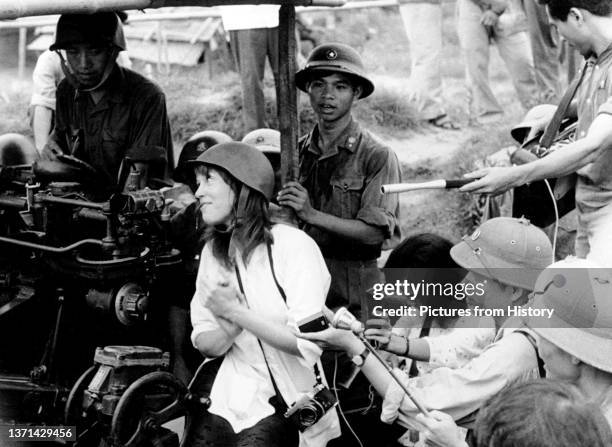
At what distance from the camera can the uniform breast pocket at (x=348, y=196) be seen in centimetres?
473

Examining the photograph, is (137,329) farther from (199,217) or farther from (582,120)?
(582,120)

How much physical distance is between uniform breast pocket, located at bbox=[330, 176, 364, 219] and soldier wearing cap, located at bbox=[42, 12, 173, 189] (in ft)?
2.89

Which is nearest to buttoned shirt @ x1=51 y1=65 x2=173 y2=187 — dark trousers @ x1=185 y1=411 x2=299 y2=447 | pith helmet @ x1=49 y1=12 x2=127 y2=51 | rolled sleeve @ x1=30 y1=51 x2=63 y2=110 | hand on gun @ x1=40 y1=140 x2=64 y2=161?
hand on gun @ x1=40 y1=140 x2=64 y2=161

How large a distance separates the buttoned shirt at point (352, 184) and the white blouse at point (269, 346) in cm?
73

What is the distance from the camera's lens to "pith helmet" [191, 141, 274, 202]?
3.92 metres

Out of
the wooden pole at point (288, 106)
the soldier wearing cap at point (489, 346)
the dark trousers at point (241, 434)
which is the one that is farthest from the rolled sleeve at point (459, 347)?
the wooden pole at point (288, 106)

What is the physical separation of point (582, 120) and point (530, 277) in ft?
3.05

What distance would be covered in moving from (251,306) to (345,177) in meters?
1.16

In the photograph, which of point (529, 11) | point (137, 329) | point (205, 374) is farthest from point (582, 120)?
point (529, 11)

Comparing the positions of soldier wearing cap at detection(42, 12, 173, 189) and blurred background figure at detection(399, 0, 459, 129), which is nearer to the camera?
soldier wearing cap at detection(42, 12, 173, 189)

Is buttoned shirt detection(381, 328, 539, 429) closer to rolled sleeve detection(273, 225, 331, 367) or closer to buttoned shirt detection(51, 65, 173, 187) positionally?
rolled sleeve detection(273, 225, 331, 367)

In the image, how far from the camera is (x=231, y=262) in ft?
12.9

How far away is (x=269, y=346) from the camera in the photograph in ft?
12.7

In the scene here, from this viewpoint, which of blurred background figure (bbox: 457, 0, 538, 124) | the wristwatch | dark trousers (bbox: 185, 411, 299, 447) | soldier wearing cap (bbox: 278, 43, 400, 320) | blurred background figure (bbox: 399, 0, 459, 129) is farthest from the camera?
blurred background figure (bbox: 399, 0, 459, 129)
